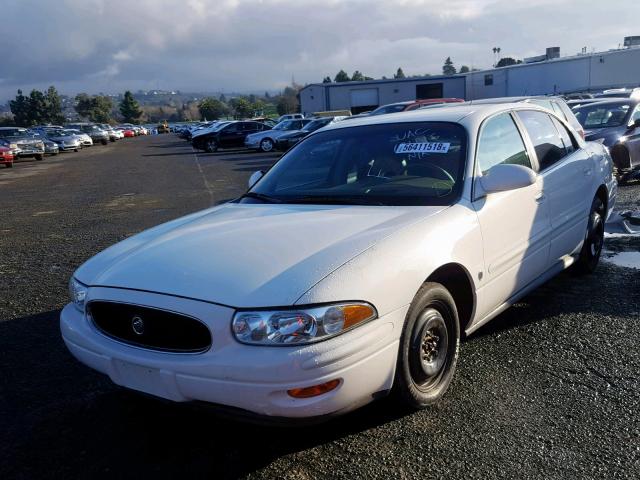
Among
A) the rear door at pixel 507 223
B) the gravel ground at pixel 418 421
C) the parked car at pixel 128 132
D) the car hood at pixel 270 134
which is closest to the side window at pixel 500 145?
the rear door at pixel 507 223

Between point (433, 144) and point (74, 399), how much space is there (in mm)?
2799

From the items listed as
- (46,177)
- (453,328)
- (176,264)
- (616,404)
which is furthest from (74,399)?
(46,177)

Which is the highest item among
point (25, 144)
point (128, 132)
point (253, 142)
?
point (25, 144)

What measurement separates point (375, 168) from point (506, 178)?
916 millimetres

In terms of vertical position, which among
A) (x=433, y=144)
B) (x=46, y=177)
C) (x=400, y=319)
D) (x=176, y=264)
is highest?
(x=433, y=144)

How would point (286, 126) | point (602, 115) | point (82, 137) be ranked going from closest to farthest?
point (602, 115), point (286, 126), point (82, 137)

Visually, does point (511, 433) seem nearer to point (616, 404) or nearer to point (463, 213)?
point (616, 404)

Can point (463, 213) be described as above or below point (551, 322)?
above

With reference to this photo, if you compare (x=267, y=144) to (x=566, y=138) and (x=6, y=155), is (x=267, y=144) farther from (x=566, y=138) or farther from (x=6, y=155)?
(x=566, y=138)

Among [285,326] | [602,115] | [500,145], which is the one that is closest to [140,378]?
[285,326]

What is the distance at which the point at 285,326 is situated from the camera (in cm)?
252

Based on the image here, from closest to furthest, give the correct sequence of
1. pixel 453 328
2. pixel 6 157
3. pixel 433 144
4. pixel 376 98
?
1. pixel 453 328
2. pixel 433 144
3. pixel 6 157
4. pixel 376 98

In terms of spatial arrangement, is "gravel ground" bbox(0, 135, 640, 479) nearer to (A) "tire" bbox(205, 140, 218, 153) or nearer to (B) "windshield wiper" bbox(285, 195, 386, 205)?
(B) "windshield wiper" bbox(285, 195, 386, 205)

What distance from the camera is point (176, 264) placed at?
2943mm
